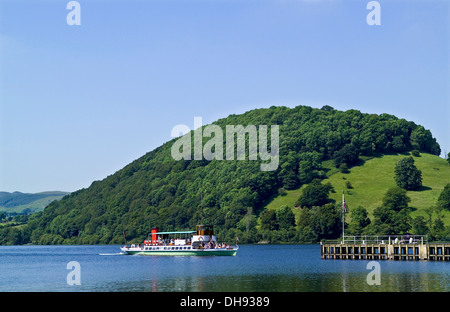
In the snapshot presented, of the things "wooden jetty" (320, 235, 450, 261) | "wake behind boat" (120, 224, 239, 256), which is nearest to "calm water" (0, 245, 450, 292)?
"wooden jetty" (320, 235, 450, 261)

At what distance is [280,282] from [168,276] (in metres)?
20.9

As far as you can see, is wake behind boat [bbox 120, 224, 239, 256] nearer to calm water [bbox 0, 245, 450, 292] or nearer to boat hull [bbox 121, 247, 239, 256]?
boat hull [bbox 121, 247, 239, 256]

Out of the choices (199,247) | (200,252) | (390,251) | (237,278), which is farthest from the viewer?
(199,247)

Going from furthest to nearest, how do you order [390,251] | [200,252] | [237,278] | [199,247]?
[199,247] → [200,252] → [390,251] → [237,278]

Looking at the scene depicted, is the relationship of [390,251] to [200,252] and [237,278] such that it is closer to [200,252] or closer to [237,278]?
[200,252]

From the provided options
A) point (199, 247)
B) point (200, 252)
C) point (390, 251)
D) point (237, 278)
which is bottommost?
point (237, 278)

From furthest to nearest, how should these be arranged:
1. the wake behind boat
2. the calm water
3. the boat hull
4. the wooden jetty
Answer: the wake behind boat
the boat hull
the wooden jetty
the calm water

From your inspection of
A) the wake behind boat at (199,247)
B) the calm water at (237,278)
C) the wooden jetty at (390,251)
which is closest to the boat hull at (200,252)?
the wake behind boat at (199,247)

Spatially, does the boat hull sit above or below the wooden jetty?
below

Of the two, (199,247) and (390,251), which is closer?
(390,251)

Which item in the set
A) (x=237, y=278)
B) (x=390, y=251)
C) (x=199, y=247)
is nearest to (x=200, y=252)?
(x=199, y=247)
